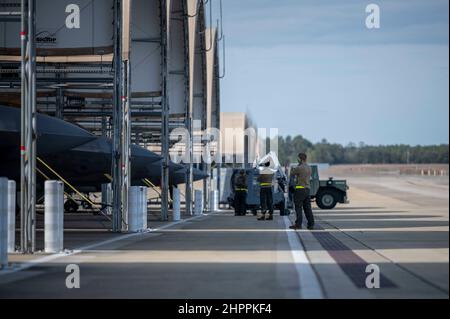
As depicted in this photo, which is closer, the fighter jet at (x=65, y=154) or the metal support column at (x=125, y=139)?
the fighter jet at (x=65, y=154)

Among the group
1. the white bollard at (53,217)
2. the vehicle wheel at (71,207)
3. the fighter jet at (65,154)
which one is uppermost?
the fighter jet at (65,154)

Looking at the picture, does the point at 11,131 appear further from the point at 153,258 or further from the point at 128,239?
the point at 153,258

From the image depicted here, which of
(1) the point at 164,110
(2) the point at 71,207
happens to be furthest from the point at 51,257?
(2) the point at 71,207

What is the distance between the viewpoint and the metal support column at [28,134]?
16109 millimetres

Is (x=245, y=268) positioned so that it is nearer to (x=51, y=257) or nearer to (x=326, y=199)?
(x=51, y=257)

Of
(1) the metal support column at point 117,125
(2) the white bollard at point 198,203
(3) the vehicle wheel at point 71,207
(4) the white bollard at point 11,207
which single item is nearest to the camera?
(4) the white bollard at point 11,207

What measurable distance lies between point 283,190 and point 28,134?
22921 millimetres

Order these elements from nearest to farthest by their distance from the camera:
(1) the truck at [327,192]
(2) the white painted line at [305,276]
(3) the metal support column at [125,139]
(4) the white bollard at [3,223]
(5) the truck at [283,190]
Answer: (2) the white painted line at [305,276] → (4) the white bollard at [3,223] → (3) the metal support column at [125,139] → (5) the truck at [283,190] → (1) the truck at [327,192]

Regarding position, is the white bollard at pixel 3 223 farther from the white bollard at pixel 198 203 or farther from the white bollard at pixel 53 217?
the white bollard at pixel 198 203

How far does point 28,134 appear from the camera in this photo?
16.4 meters

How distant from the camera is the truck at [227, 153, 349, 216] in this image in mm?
39000

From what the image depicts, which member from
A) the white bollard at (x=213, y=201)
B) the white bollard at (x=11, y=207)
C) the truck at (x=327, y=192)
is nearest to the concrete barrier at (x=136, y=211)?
the white bollard at (x=11, y=207)

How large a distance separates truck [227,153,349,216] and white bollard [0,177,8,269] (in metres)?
20.4
